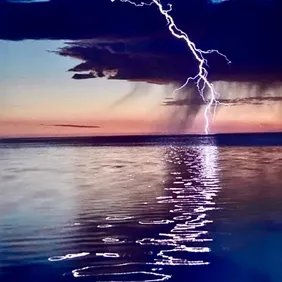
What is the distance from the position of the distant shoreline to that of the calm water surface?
4cm

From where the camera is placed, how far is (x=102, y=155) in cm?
282

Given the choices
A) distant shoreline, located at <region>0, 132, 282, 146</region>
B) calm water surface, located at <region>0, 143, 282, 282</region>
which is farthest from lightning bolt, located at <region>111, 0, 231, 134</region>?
calm water surface, located at <region>0, 143, 282, 282</region>

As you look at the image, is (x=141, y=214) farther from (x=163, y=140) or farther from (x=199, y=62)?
(x=199, y=62)

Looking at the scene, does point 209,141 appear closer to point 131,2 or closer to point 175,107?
point 175,107

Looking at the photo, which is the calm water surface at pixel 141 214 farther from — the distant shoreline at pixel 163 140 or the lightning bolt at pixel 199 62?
the lightning bolt at pixel 199 62

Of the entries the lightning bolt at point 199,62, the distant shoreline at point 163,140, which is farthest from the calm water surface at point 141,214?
the lightning bolt at point 199,62

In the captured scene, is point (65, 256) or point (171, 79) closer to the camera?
point (65, 256)

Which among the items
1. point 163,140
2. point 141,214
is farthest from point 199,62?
point 141,214

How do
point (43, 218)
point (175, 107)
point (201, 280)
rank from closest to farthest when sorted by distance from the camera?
point (201, 280) → point (43, 218) → point (175, 107)

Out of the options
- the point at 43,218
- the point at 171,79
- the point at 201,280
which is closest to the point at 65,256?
the point at 43,218

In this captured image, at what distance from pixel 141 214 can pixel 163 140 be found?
0.41 m

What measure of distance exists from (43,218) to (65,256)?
0.30 metres

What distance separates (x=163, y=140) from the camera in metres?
2.77

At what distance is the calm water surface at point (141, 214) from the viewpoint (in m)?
2.28
